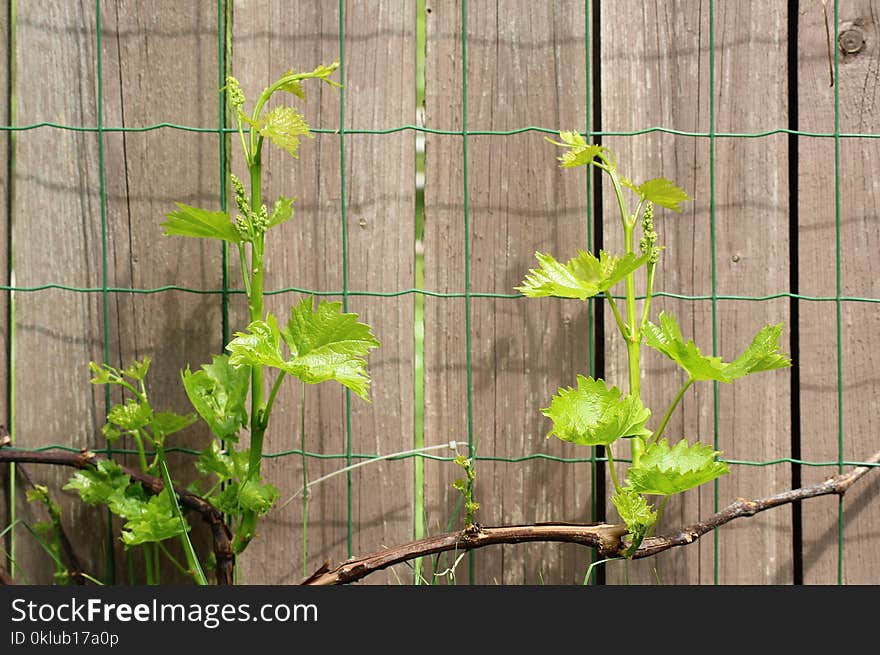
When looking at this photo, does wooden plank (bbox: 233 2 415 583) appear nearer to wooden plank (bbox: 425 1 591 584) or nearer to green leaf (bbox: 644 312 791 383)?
wooden plank (bbox: 425 1 591 584)

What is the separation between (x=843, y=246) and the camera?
151cm

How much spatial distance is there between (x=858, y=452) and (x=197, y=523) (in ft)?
4.08

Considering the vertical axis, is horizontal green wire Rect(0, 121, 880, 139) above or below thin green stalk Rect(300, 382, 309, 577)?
above

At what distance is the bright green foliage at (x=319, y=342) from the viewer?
1.18 meters

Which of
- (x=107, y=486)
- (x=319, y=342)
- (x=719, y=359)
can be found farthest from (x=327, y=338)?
(x=719, y=359)

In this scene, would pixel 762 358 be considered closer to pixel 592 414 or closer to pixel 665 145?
pixel 592 414

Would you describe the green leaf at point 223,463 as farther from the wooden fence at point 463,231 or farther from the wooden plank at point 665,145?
the wooden plank at point 665,145

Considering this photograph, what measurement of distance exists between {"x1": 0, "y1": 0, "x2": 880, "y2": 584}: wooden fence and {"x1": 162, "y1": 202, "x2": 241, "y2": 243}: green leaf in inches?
8.0

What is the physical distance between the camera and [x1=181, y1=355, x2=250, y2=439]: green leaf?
1308 millimetres

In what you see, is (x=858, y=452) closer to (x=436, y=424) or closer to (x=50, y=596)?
(x=436, y=424)

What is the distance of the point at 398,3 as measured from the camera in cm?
151

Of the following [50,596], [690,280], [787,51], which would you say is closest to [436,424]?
[690,280]

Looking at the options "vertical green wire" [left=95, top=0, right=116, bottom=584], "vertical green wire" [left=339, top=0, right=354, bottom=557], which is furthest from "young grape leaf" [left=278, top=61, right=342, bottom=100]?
"vertical green wire" [left=95, top=0, right=116, bottom=584]

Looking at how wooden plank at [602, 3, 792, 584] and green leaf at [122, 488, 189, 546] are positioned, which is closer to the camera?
green leaf at [122, 488, 189, 546]
